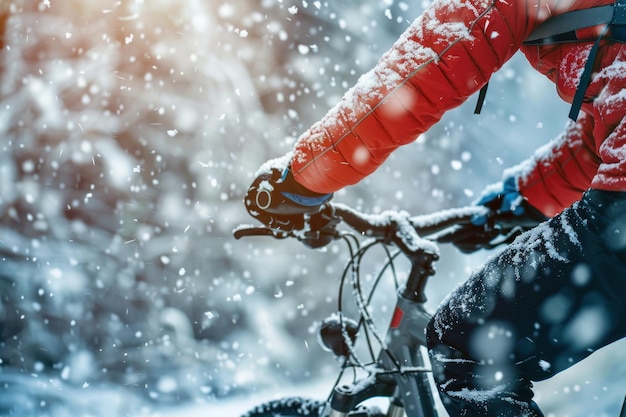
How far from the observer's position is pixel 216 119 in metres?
4.43

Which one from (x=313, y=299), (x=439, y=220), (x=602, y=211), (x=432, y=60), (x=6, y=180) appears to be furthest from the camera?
(x=313, y=299)

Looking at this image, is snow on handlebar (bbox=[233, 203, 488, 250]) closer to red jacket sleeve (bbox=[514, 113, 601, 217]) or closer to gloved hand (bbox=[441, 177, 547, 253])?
gloved hand (bbox=[441, 177, 547, 253])

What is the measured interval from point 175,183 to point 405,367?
11.4ft

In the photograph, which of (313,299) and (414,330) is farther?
(313,299)

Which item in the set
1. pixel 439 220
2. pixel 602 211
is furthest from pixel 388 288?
pixel 602 211

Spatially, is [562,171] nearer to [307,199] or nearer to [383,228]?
[383,228]

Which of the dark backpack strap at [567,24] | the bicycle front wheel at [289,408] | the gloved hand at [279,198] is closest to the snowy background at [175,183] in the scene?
the bicycle front wheel at [289,408]

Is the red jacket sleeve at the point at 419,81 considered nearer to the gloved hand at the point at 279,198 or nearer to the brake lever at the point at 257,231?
the gloved hand at the point at 279,198

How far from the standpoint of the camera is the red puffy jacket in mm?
873

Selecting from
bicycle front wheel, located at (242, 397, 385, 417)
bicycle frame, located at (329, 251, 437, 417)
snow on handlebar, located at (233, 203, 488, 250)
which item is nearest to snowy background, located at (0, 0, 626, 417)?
bicycle front wheel, located at (242, 397, 385, 417)

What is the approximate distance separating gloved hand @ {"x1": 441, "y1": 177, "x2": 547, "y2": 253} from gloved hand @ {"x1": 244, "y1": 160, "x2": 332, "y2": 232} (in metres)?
0.62

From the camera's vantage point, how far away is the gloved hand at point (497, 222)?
1.67 m

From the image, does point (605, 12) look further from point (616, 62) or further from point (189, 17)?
point (189, 17)

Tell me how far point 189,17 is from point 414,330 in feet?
12.9
